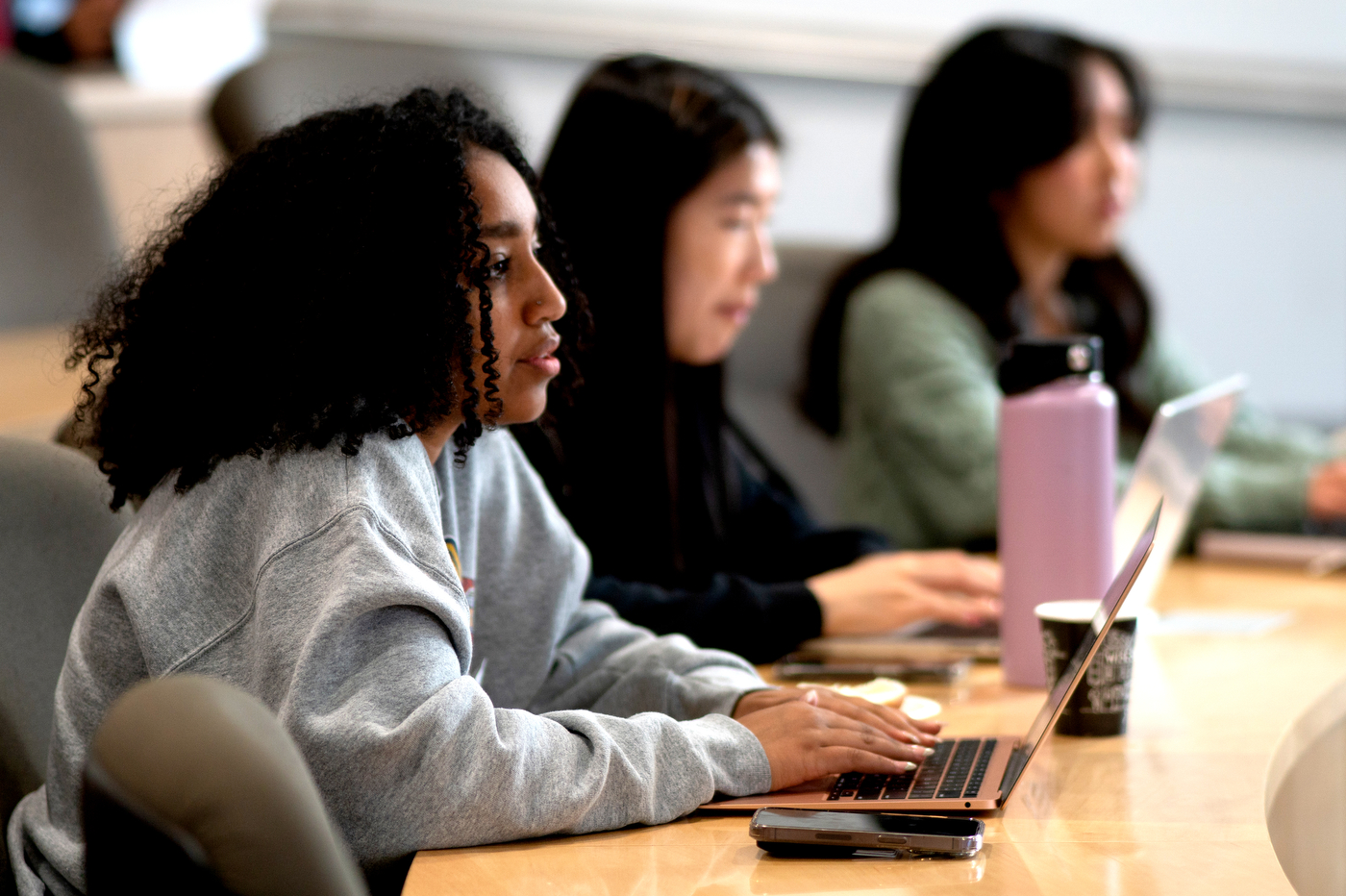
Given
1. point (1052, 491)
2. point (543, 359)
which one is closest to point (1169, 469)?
point (1052, 491)

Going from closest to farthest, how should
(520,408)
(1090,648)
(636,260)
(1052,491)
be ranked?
(1090,648)
(520,408)
(1052,491)
(636,260)

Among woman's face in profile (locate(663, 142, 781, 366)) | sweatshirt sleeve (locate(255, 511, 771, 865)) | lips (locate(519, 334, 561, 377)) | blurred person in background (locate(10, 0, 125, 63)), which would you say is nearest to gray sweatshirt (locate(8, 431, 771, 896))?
sweatshirt sleeve (locate(255, 511, 771, 865))

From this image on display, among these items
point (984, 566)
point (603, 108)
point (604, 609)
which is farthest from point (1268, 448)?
point (604, 609)

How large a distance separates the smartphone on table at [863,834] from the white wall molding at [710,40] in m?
2.02

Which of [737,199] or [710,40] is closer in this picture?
[737,199]

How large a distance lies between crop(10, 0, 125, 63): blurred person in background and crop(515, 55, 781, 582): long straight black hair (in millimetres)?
1522

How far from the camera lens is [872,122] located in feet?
8.81

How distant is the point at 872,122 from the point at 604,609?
1808 mm

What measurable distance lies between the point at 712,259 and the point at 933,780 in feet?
2.39

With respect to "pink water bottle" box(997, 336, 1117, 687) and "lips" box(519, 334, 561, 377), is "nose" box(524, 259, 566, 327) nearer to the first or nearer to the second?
"lips" box(519, 334, 561, 377)

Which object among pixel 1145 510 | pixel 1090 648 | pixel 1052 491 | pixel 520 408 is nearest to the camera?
pixel 1090 648

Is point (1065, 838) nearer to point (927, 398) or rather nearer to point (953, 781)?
point (953, 781)

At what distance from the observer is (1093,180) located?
184cm

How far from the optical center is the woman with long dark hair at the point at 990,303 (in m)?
1.68
